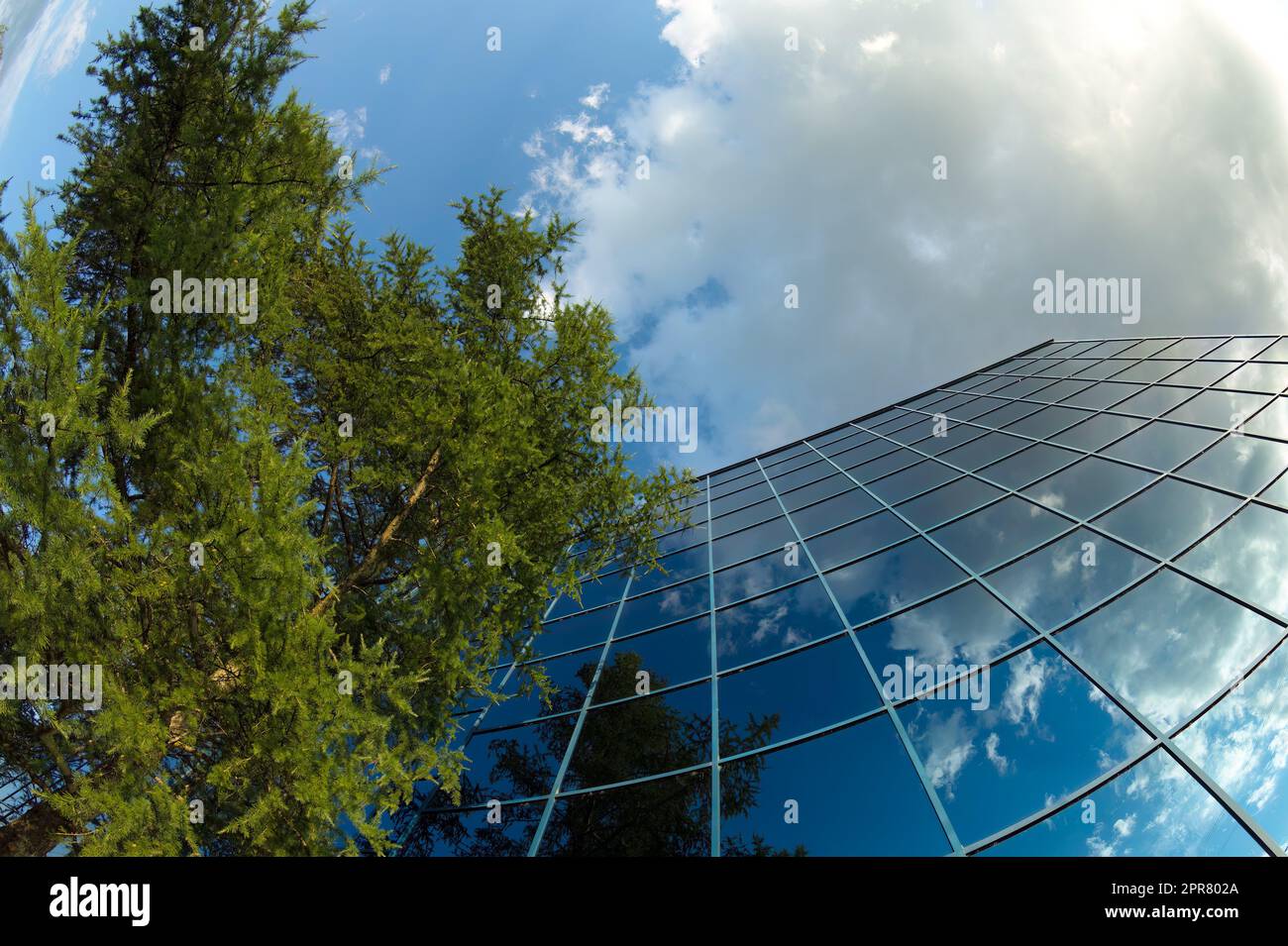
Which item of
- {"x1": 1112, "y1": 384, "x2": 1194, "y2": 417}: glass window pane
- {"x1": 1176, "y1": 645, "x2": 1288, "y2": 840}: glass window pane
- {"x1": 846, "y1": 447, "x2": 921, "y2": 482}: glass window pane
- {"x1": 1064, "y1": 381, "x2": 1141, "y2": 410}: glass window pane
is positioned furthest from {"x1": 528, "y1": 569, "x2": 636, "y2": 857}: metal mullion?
{"x1": 1064, "y1": 381, "x2": 1141, "y2": 410}: glass window pane

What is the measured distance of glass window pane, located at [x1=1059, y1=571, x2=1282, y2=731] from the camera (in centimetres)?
617

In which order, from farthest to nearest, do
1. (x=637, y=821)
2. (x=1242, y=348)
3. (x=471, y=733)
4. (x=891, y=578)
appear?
(x=1242, y=348) < (x=891, y=578) < (x=471, y=733) < (x=637, y=821)

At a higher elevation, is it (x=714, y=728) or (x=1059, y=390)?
(x=1059, y=390)

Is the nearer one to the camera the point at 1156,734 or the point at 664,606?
the point at 1156,734

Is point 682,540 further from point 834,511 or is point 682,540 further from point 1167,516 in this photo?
point 1167,516

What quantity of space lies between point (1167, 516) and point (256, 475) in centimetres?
1258

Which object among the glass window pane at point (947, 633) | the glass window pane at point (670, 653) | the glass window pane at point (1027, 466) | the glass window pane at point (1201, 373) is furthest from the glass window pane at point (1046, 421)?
the glass window pane at point (670, 653)

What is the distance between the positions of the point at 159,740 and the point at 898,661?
7868 mm

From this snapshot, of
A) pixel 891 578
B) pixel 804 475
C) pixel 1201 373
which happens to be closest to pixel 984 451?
pixel 804 475

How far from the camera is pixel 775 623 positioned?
9.58m

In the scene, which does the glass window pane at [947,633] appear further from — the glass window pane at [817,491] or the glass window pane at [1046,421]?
the glass window pane at [1046,421]

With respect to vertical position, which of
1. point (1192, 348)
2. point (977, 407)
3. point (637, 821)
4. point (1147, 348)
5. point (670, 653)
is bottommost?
point (637, 821)
